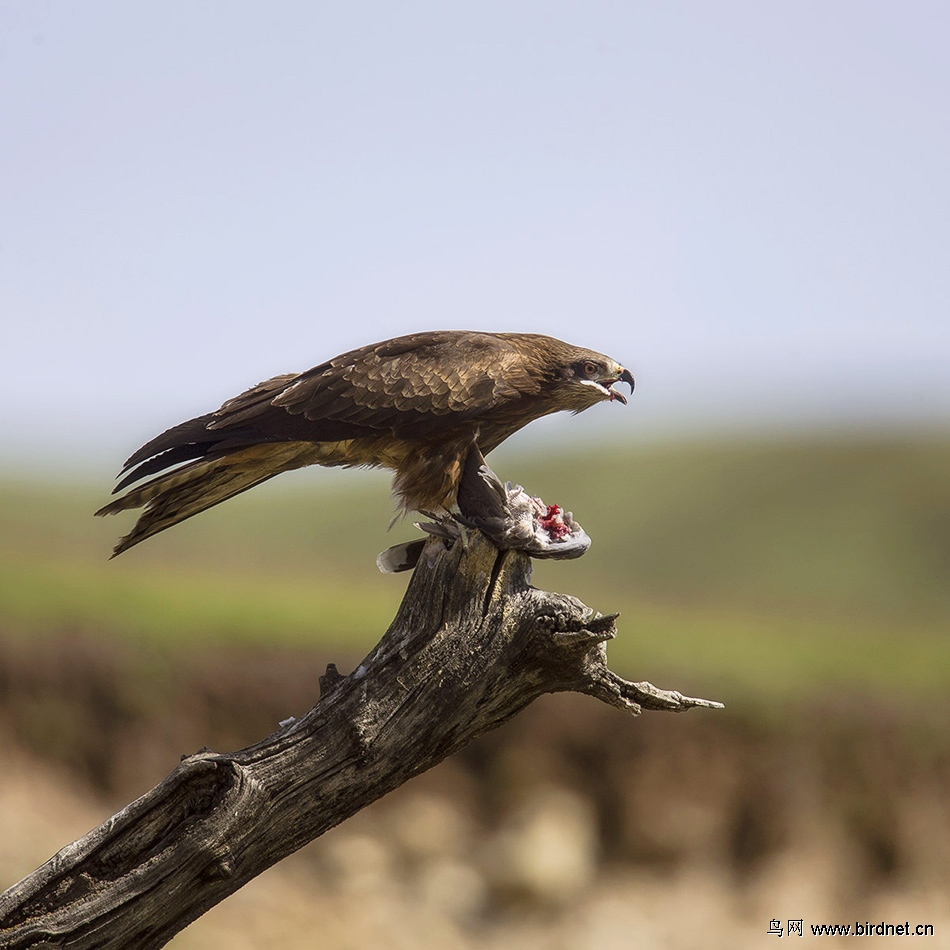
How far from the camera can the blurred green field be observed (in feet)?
48.3

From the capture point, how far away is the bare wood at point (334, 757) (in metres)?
4.43

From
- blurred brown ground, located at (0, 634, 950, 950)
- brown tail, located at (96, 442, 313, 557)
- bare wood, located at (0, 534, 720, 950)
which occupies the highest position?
brown tail, located at (96, 442, 313, 557)

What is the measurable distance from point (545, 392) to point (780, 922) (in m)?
8.77

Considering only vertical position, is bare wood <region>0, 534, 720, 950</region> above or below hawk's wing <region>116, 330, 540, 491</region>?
below

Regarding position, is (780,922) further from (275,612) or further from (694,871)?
(275,612)

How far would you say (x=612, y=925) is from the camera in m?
12.8

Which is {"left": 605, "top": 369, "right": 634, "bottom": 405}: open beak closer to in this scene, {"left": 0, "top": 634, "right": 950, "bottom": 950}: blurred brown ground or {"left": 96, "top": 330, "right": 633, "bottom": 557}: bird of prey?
{"left": 96, "top": 330, "right": 633, "bottom": 557}: bird of prey

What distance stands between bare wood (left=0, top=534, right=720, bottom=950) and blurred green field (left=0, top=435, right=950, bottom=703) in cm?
898

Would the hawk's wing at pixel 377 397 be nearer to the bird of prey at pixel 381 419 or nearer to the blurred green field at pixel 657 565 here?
the bird of prey at pixel 381 419

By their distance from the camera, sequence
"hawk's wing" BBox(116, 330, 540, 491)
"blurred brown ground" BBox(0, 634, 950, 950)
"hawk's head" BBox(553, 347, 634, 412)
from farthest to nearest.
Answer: "blurred brown ground" BBox(0, 634, 950, 950) < "hawk's head" BBox(553, 347, 634, 412) < "hawk's wing" BBox(116, 330, 540, 491)

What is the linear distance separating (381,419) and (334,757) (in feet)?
6.06

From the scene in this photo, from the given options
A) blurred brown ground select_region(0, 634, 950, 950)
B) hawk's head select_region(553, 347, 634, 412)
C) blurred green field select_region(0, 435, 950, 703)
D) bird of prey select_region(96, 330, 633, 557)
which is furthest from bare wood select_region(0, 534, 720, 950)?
blurred green field select_region(0, 435, 950, 703)

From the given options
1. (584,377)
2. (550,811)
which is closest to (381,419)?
(584,377)

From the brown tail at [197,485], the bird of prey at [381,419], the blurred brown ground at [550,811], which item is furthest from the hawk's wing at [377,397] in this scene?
the blurred brown ground at [550,811]
